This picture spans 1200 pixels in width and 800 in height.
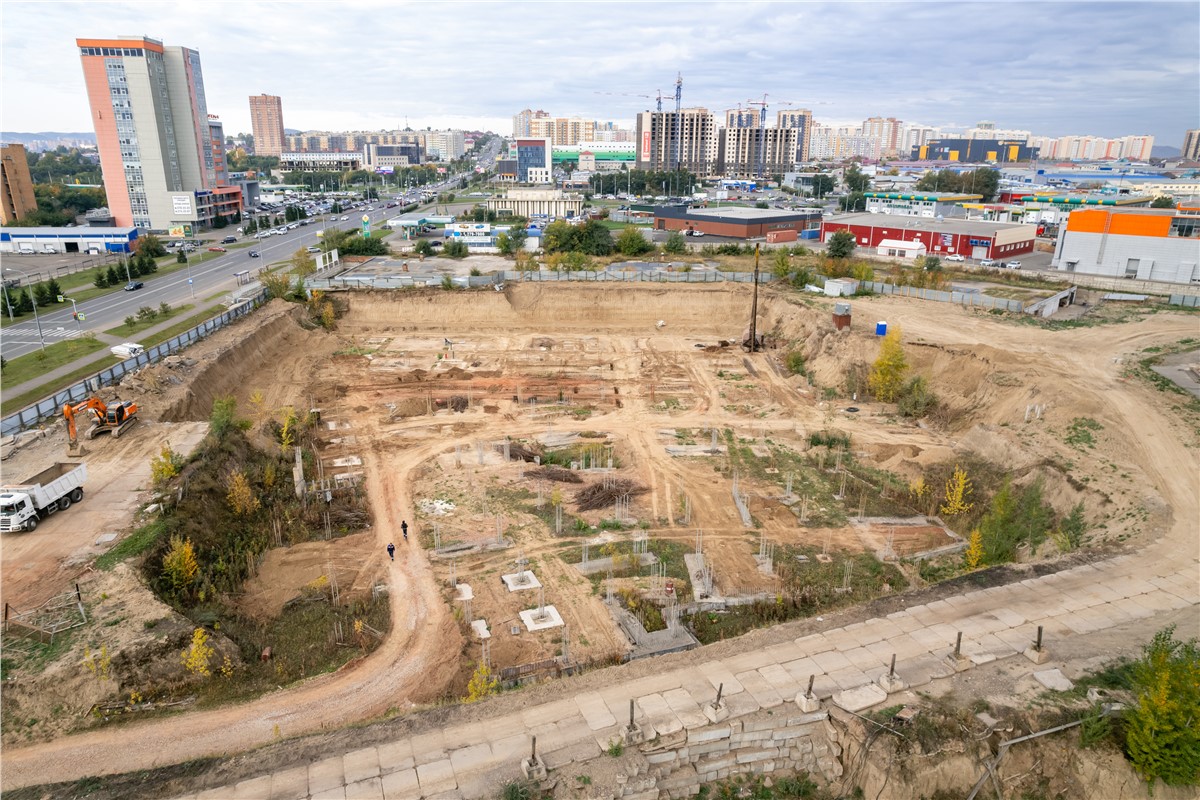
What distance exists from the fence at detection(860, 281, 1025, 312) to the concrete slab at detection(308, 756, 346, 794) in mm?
43494

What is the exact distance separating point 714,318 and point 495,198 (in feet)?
207

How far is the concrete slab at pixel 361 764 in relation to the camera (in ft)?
37.1

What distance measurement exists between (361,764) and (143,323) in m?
39.4

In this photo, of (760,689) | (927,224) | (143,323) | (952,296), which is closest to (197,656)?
(760,689)

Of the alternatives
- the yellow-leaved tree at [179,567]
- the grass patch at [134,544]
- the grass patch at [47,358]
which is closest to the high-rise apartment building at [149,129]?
the grass patch at [47,358]

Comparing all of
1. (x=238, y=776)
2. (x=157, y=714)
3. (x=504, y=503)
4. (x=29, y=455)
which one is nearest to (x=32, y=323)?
(x=29, y=455)

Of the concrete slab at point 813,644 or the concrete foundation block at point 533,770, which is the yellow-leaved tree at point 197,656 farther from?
the concrete slab at point 813,644

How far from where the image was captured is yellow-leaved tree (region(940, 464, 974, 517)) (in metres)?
22.9

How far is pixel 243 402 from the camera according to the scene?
33844 mm

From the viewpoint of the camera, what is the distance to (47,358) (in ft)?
112

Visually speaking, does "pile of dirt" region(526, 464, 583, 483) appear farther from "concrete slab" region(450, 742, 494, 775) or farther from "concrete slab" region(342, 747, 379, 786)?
"concrete slab" region(342, 747, 379, 786)

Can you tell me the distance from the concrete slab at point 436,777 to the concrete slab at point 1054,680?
36.5 feet

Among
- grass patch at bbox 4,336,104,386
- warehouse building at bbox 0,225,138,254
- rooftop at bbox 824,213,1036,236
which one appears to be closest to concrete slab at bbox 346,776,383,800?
grass patch at bbox 4,336,104,386

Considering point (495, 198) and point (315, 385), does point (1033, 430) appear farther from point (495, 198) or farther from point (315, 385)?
point (495, 198)
